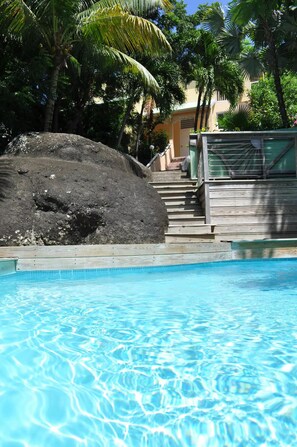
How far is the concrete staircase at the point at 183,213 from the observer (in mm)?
10102

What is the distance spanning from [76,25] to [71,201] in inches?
246

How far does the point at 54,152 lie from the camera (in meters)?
10.2

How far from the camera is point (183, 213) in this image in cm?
1189

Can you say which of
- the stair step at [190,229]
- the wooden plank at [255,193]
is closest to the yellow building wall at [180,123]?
the wooden plank at [255,193]

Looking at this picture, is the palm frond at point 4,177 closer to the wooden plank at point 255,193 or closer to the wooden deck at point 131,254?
the wooden deck at point 131,254

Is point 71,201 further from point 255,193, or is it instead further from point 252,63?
point 252,63

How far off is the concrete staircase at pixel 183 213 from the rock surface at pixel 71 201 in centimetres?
63

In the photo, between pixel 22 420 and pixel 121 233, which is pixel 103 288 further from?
pixel 22 420

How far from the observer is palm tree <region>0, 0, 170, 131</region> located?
1113cm

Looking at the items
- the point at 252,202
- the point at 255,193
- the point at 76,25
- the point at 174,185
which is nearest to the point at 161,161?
the point at 174,185

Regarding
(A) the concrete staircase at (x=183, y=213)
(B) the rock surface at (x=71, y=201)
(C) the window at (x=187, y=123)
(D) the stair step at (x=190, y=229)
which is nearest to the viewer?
(B) the rock surface at (x=71, y=201)

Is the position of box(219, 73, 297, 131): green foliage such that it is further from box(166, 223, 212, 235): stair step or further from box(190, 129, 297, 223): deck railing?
box(166, 223, 212, 235): stair step

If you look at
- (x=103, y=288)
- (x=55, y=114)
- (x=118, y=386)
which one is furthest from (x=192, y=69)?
(x=118, y=386)

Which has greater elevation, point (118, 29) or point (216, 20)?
point (216, 20)
